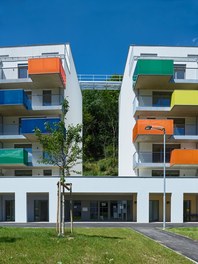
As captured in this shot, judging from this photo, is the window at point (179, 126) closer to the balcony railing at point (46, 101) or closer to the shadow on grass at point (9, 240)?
the balcony railing at point (46, 101)

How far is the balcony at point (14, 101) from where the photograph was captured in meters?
32.8

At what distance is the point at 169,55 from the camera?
36656mm

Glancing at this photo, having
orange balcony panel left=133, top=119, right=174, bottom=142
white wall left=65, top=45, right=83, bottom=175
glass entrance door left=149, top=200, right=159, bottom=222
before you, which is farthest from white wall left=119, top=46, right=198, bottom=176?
→ white wall left=65, top=45, right=83, bottom=175

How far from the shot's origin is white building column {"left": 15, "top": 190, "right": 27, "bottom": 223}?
30.1 m

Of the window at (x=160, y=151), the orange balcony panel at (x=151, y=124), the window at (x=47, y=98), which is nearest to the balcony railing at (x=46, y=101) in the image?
the window at (x=47, y=98)

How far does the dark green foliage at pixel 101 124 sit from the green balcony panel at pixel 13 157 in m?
23.4

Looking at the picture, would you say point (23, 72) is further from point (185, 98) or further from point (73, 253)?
point (73, 253)

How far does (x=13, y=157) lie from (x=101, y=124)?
2840 cm

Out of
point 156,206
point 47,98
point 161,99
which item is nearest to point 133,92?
point 161,99

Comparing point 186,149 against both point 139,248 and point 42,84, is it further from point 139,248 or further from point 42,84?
point 139,248

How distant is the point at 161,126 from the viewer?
32.2 meters

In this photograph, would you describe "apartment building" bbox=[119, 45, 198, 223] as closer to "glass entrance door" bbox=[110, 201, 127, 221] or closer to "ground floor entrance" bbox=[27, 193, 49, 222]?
"glass entrance door" bbox=[110, 201, 127, 221]

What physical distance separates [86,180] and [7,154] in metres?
8.04

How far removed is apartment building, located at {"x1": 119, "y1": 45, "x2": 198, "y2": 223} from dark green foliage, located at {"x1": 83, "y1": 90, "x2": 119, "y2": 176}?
18.9 m
